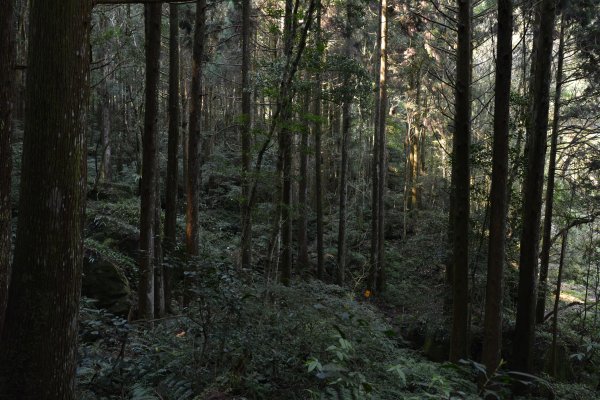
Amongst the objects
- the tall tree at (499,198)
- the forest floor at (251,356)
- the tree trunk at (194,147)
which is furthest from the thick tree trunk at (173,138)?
the tall tree at (499,198)

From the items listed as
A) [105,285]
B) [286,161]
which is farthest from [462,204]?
[105,285]

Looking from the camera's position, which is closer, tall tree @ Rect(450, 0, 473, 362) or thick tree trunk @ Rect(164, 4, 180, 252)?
tall tree @ Rect(450, 0, 473, 362)

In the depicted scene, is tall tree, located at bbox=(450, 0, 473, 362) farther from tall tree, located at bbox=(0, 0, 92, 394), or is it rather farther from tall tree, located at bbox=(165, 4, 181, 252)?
tall tree, located at bbox=(165, 4, 181, 252)

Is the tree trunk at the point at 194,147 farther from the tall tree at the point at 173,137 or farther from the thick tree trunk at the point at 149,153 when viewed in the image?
the thick tree trunk at the point at 149,153

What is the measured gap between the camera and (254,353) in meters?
5.15

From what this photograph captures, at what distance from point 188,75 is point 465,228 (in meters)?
27.7

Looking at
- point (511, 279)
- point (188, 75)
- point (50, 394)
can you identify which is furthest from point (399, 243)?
point (50, 394)

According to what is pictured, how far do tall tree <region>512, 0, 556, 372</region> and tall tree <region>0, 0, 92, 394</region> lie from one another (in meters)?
8.53

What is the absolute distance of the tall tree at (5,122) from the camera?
4.35 meters

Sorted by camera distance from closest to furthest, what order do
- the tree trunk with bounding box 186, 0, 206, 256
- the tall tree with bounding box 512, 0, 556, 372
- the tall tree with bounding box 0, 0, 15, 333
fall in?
the tall tree with bounding box 0, 0, 15, 333, the tall tree with bounding box 512, 0, 556, 372, the tree trunk with bounding box 186, 0, 206, 256

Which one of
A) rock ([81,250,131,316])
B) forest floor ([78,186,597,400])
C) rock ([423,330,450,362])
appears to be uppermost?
forest floor ([78,186,597,400])

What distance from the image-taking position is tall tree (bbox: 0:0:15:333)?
4352 millimetres

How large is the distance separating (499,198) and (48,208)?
6217mm

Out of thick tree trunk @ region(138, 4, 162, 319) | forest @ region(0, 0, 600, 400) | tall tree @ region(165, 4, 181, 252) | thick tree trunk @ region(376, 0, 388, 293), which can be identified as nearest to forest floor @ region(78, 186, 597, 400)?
forest @ region(0, 0, 600, 400)
